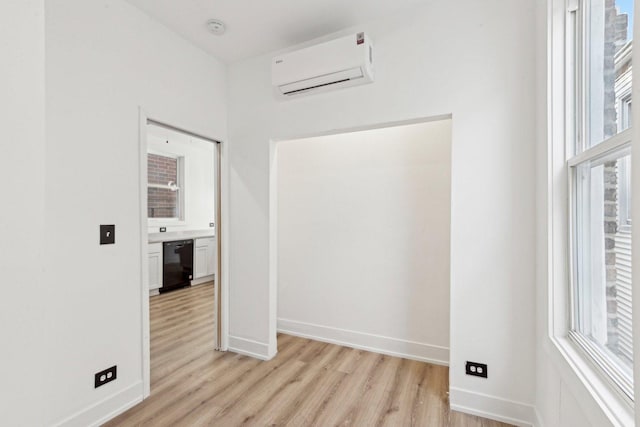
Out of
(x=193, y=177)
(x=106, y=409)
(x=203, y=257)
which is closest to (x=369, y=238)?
(x=106, y=409)

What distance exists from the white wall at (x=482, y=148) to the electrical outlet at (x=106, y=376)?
2232 millimetres

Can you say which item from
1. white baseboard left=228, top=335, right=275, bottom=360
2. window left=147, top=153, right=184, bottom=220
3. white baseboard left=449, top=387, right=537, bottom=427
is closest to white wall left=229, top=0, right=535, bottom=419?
white baseboard left=449, top=387, right=537, bottom=427

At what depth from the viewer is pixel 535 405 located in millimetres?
1761

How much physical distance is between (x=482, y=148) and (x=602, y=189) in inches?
31.2

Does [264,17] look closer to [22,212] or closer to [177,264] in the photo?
[22,212]

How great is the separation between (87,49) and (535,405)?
347 cm

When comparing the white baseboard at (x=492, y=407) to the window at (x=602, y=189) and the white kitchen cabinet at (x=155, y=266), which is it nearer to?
the window at (x=602, y=189)

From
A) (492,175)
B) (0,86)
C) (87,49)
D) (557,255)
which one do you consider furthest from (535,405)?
(87,49)

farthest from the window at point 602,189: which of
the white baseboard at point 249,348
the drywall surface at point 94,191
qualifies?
the drywall surface at point 94,191

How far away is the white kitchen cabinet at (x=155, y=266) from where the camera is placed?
4.52 metres

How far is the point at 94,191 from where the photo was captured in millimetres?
1820

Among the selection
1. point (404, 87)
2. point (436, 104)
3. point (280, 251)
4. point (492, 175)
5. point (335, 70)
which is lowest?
point (280, 251)

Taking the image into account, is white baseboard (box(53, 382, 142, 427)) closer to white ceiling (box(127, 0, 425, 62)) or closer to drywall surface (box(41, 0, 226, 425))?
drywall surface (box(41, 0, 226, 425))

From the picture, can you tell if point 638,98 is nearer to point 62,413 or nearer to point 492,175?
point 492,175
